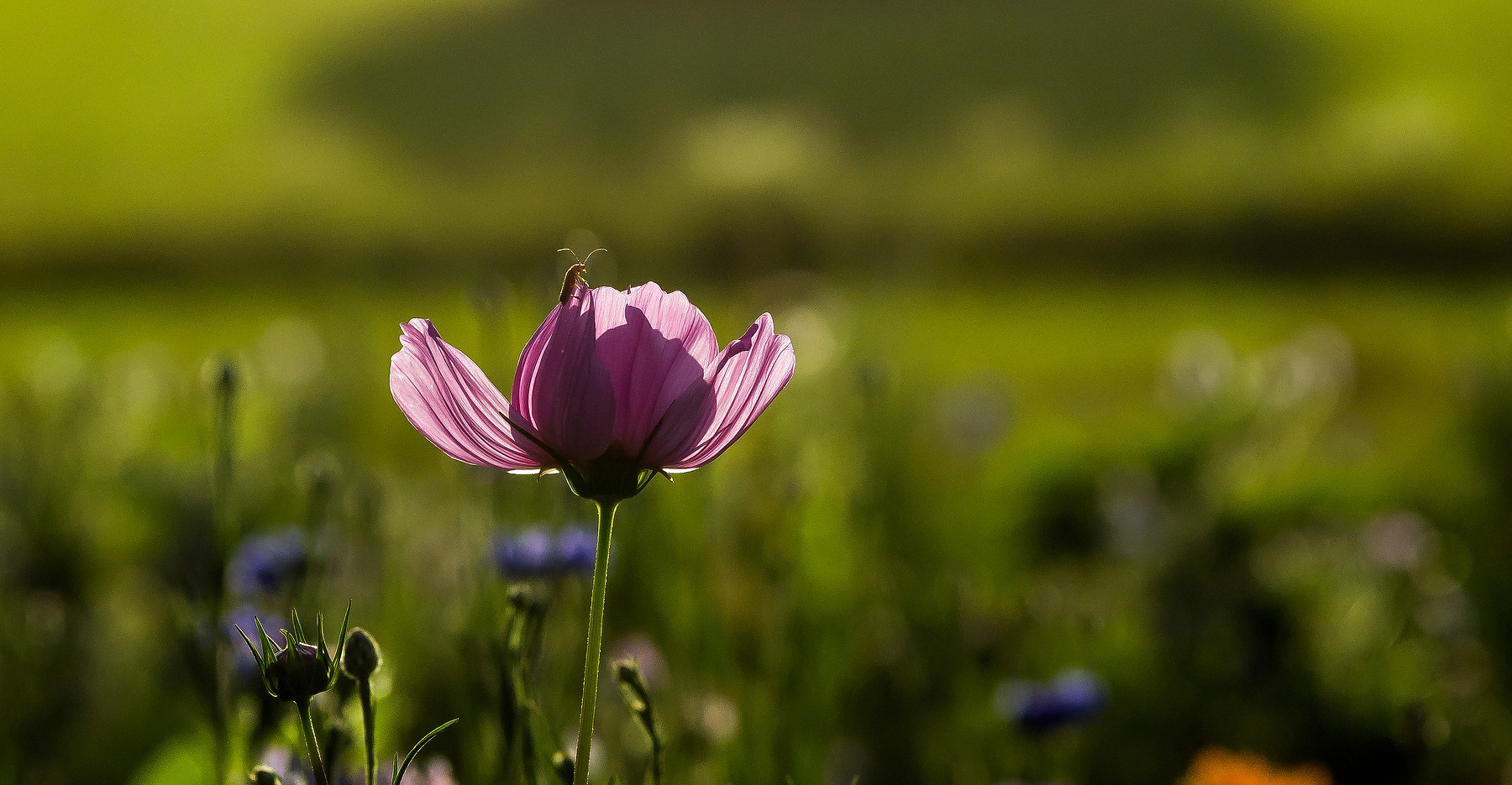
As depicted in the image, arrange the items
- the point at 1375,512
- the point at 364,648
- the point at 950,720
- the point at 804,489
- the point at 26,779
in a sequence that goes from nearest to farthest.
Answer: the point at 364,648 < the point at 26,779 < the point at 950,720 < the point at 804,489 < the point at 1375,512

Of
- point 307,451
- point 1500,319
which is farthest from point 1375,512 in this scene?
point 307,451

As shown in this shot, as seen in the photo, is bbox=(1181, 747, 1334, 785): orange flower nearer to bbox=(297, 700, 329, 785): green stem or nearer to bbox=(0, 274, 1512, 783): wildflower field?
bbox=(0, 274, 1512, 783): wildflower field

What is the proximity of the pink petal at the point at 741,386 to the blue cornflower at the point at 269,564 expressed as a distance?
36cm

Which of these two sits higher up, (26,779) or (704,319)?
(704,319)

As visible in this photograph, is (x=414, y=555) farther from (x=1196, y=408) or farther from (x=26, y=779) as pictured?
(x=1196, y=408)

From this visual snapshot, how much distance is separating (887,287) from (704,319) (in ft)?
3.43

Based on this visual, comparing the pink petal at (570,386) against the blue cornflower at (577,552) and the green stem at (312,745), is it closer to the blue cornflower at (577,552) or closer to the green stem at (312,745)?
the green stem at (312,745)

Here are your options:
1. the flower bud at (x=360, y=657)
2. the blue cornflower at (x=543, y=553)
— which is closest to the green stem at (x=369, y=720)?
the flower bud at (x=360, y=657)

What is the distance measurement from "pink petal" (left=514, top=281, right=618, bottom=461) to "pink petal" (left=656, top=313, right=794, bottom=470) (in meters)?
0.02

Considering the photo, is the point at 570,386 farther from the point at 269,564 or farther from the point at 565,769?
the point at 269,564

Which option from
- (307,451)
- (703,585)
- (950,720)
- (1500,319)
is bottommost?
(950,720)

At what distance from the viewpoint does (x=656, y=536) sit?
37.3 inches

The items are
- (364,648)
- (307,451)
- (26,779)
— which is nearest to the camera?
(364,648)

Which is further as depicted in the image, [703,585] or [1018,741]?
[703,585]
